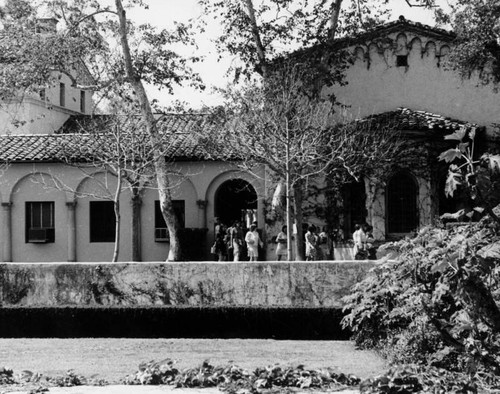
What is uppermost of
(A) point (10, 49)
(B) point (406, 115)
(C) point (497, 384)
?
(A) point (10, 49)

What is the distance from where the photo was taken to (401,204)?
98.3ft

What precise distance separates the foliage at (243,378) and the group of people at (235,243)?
52.4ft

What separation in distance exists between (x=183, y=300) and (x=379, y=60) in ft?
55.0

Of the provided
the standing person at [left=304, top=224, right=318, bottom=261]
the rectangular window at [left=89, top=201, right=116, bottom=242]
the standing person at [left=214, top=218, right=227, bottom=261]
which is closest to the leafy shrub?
the standing person at [left=304, top=224, right=318, bottom=261]

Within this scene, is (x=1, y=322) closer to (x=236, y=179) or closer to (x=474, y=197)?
(x=474, y=197)

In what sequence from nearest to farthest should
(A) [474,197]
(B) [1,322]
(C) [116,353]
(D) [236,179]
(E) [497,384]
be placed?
(A) [474,197], (E) [497,384], (C) [116,353], (B) [1,322], (D) [236,179]

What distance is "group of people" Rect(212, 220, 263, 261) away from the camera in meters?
Result: 27.0

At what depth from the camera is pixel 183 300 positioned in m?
17.7

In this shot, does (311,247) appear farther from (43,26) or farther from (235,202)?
(43,26)

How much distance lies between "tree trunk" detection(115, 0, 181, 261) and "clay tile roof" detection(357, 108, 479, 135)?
670cm

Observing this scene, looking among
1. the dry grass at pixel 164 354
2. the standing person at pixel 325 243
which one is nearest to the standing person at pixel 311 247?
the standing person at pixel 325 243

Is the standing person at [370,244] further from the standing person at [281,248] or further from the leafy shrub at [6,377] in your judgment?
the leafy shrub at [6,377]

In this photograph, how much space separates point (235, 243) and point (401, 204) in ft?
19.7

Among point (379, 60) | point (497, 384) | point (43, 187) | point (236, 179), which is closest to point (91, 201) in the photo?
point (43, 187)
